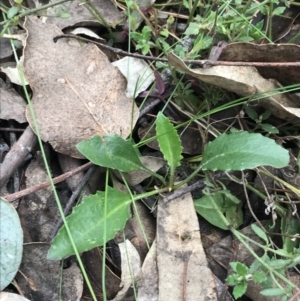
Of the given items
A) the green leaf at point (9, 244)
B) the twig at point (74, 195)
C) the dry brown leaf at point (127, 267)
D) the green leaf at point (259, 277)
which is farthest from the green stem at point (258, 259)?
the green leaf at point (9, 244)

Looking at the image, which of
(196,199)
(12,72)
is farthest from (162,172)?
(12,72)

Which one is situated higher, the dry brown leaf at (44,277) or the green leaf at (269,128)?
the green leaf at (269,128)

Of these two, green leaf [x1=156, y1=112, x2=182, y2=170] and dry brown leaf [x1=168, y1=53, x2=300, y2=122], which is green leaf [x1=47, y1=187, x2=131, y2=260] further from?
dry brown leaf [x1=168, y1=53, x2=300, y2=122]

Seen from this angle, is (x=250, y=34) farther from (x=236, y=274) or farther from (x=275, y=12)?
(x=236, y=274)

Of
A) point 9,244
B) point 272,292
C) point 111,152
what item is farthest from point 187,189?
point 9,244

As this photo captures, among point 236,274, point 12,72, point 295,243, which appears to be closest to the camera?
point 236,274

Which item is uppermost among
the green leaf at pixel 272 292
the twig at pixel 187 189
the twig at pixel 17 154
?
the twig at pixel 17 154

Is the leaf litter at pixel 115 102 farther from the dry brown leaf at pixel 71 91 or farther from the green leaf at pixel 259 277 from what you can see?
the green leaf at pixel 259 277
